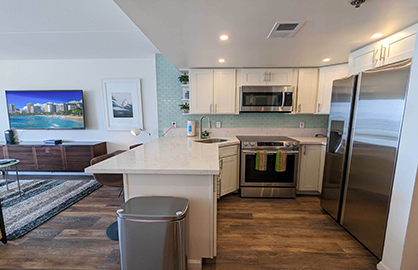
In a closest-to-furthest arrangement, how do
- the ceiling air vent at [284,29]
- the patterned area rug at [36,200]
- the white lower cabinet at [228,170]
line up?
the ceiling air vent at [284,29] < the patterned area rug at [36,200] < the white lower cabinet at [228,170]

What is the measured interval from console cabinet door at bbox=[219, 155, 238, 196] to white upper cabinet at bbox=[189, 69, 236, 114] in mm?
920

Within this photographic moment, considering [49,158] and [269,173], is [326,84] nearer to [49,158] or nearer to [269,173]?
[269,173]

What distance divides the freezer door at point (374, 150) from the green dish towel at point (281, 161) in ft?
2.80

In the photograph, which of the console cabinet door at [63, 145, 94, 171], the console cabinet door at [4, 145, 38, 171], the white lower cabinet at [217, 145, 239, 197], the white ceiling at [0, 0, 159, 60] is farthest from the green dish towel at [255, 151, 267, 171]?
the console cabinet door at [4, 145, 38, 171]

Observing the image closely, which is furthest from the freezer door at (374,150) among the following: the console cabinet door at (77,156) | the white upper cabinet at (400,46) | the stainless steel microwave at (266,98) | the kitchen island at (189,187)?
the console cabinet door at (77,156)

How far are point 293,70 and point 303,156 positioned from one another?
147cm

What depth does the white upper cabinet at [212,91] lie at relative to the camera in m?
2.97

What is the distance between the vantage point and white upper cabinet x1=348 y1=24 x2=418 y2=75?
1.56 meters

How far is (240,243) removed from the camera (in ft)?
5.76

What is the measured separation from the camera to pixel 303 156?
2.72 meters

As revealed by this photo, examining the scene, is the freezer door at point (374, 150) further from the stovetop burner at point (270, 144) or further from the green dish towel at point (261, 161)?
the green dish towel at point (261, 161)

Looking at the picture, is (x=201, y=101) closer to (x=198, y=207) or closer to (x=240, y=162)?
(x=240, y=162)

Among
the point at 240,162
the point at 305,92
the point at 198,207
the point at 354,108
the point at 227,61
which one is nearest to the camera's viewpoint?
the point at 198,207

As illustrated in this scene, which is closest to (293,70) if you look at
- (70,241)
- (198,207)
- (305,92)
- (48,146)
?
(305,92)
